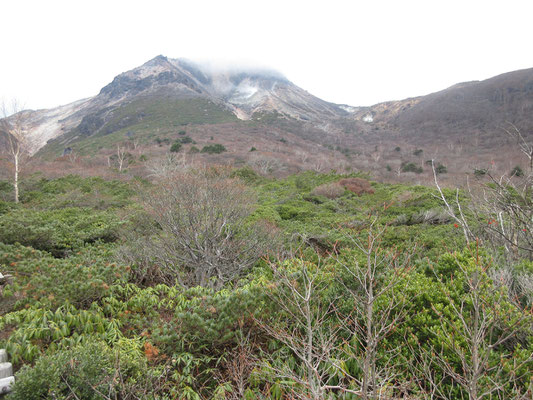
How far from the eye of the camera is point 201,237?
19.5 feet

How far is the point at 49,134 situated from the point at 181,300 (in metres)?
88.9

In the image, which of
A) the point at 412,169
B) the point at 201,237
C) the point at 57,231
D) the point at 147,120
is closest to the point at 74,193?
the point at 57,231

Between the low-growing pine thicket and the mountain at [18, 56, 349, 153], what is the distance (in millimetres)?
52537

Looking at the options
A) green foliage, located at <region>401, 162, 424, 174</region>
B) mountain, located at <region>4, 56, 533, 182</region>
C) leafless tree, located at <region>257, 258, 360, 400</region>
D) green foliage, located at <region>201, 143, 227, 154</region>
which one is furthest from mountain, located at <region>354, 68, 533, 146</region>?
leafless tree, located at <region>257, 258, 360, 400</region>

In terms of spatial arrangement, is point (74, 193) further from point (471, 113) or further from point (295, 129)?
point (471, 113)

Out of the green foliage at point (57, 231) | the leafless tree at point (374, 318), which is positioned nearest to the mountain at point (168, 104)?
the green foliage at point (57, 231)

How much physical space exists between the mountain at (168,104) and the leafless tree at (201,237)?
52.0 meters

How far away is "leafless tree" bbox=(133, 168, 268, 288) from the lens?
5.81 meters

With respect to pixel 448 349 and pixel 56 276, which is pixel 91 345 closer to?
pixel 56 276

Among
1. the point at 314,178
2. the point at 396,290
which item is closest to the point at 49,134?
the point at 314,178

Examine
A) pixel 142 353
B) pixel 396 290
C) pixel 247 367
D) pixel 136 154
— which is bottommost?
pixel 247 367

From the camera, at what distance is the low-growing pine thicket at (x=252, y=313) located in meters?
2.50

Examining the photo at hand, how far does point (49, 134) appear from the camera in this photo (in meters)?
70.6

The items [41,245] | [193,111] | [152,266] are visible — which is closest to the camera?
[152,266]
